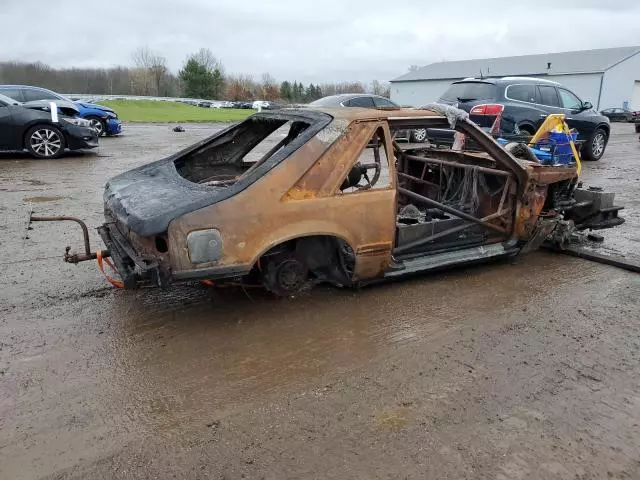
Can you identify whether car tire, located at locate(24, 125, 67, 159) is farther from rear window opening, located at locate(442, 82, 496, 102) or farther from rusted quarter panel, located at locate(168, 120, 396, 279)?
rusted quarter panel, located at locate(168, 120, 396, 279)

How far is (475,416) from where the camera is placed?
2.69 meters

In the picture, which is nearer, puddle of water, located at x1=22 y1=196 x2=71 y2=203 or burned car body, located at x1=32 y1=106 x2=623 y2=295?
burned car body, located at x1=32 y1=106 x2=623 y2=295

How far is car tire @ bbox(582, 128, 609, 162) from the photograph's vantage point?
12492 mm

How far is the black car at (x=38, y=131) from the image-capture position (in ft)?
34.2

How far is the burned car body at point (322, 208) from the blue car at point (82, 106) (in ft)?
38.3

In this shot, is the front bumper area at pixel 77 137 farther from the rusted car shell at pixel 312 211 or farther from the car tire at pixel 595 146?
the car tire at pixel 595 146

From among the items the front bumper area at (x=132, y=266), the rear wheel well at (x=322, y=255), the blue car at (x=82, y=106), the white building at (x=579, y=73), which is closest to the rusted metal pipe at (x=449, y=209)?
the rear wheel well at (x=322, y=255)

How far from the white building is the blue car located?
28.9m

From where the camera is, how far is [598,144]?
12805 millimetres

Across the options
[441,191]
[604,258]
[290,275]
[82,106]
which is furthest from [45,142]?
[604,258]

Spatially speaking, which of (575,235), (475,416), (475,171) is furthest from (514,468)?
(575,235)

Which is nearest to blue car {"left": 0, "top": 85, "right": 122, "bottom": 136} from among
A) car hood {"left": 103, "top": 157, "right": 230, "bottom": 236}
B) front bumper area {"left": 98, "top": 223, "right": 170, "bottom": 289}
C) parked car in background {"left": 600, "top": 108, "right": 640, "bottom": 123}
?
car hood {"left": 103, "top": 157, "right": 230, "bottom": 236}

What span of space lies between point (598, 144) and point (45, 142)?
41.8 feet

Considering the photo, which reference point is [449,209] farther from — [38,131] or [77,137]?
[38,131]
